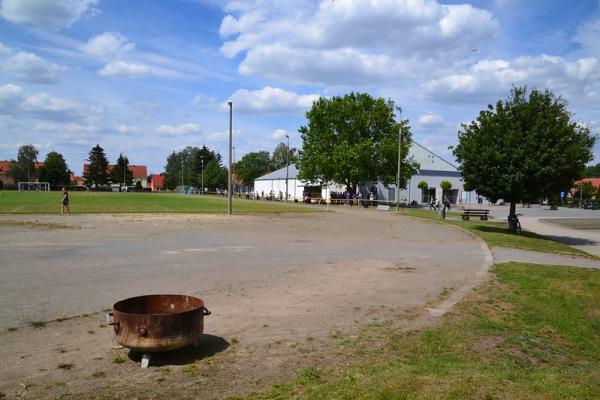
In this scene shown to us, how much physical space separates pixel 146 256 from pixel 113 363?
850cm

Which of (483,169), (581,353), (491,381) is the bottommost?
(581,353)

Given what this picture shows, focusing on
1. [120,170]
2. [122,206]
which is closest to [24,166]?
[120,170]

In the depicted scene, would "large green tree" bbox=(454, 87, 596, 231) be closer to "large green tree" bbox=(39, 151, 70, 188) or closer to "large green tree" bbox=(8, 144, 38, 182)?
"large green tree" bbox=(39, 151, 70, 188)

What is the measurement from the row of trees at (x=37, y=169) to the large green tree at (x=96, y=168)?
5.58m

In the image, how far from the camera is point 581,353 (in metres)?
7.35

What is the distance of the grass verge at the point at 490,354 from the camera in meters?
4.70

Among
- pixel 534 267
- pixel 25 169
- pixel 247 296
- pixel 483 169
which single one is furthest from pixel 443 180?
pixel 25 169

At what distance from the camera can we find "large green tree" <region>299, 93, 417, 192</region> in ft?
183

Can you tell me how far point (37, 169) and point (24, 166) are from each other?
11.8 ft

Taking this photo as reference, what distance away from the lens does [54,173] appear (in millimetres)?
127375

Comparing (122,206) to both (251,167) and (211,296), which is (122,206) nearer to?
(211,296)

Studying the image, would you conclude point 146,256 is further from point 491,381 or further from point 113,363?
point 491,381

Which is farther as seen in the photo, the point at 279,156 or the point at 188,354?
the point at 279,156

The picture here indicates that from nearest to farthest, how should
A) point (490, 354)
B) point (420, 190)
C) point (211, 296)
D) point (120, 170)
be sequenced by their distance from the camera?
1. point (490, 354)
2. point (211, 296)
3. point (420, 190)
4. point (120, 170)
